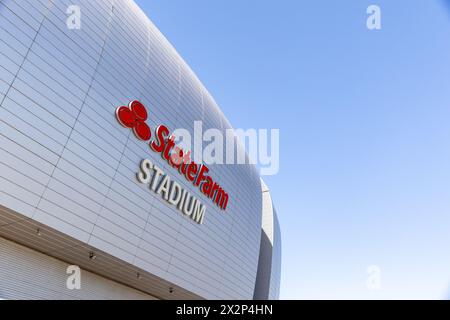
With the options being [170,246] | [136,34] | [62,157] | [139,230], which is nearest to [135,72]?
[136,34]

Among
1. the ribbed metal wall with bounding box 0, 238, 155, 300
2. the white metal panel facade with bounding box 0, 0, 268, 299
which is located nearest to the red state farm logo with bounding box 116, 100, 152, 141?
the white metal panel facade with bounding box 0, 0, 268, 299

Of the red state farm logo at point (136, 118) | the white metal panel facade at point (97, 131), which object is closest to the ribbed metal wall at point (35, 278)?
the white metal panel facade at point (97, 131)

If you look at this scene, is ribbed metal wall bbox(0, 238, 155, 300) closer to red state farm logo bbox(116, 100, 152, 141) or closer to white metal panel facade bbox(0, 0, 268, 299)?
white metal panel facade bbox(0, 0, 268, 299)

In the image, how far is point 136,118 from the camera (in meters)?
16.9

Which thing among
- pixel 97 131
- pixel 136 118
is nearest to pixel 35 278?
pixel 97 131

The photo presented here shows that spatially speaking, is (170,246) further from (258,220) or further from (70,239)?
(258,220)

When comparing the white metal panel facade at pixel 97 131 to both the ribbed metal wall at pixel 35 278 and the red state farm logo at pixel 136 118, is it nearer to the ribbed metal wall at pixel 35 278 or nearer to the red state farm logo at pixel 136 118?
the red state farm logo at pixel 136 118

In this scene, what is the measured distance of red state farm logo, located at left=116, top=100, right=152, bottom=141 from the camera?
16.2 metres

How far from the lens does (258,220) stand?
95.2 ft

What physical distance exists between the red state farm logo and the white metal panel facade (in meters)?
0.32

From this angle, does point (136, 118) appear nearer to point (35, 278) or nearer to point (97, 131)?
point (97, 131)
